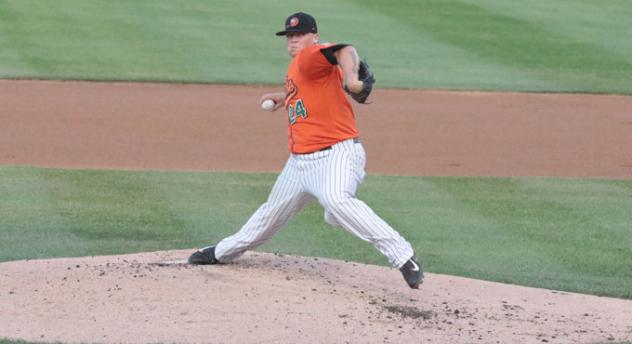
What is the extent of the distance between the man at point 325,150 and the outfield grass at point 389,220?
151cm

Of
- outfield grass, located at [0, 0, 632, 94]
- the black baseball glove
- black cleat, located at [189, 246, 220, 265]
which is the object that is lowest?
outfield grass, located at [0, 0, 632, 94]

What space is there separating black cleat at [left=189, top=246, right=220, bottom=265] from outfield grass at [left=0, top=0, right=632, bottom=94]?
29.5ft

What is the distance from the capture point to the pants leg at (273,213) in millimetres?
7574

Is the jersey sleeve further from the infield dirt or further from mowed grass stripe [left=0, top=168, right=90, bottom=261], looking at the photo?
mowed grass stripe [left=0, top=168, right=90, bottom=261]

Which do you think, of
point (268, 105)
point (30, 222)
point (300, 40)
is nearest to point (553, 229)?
point (268, 105)

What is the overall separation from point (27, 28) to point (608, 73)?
8.40 metres

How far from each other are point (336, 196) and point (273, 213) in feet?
1.91

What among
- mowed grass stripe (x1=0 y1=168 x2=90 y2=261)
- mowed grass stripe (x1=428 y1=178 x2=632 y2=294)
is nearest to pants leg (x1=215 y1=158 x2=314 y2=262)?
mowed grass stripe (x1=0 y1=168 x2=90 y2=261)

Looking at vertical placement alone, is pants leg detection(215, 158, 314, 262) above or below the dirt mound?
above

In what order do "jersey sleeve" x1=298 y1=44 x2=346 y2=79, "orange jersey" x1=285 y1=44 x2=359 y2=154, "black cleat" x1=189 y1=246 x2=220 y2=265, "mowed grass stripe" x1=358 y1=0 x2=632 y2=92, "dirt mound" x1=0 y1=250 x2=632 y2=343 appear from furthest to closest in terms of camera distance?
"mowed grass stripe" x1=358 y1=0 x2=632 y2=92 < "black cleat" x1=189 y1=246 x2=220 y2=265 < "orange jersey" x1=285 y1=44 x2=359 y2=154 < "jersey sleeve" x1=298 y1=44 x2=346 y2=79 < "dirt mound" x1=0 y1=250 x2=632 y2=343

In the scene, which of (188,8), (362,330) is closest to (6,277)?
(362,330)

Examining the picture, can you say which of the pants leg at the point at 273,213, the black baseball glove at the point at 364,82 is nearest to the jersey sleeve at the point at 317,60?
the black baseball glove at the point at 364,82

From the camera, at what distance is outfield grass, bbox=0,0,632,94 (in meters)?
17.4

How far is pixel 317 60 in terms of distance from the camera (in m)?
7.11
